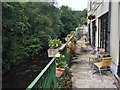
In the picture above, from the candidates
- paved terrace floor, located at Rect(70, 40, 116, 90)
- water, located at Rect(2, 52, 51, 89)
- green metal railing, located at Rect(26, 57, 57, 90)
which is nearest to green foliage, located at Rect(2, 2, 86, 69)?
water, located at Rect(2, 52, 51, 89)

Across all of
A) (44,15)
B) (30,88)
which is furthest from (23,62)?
(30,88)

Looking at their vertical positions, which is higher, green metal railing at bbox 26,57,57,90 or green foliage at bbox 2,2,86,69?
green foliage at bbox 2,2,86,69

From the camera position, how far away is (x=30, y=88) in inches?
74.1

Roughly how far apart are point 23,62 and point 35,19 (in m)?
5.08

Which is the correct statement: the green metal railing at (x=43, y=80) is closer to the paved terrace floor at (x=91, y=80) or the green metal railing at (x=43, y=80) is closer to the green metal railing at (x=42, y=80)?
the green metal railing at (x=42, y=80)

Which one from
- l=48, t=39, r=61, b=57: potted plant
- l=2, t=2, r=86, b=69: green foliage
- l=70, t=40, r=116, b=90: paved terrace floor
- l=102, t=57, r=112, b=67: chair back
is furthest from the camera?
l=2, t=2, r=86, b=69: green foliage

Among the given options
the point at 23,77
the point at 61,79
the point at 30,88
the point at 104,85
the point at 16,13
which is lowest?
the point at 23,77

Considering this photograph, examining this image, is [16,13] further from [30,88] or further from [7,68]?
[30,88]

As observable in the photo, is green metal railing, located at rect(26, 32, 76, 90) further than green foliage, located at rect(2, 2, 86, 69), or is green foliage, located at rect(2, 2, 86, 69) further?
green foliage, located at rect(2, 2, 86, 69)

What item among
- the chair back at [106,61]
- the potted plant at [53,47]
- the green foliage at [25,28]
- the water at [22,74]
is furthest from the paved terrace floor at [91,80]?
the green foliage at [25,28]

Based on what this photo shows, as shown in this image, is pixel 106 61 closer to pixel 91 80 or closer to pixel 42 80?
pixel 91 80

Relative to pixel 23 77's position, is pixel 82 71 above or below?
above

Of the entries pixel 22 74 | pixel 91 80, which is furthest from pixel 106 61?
pixel 22 74

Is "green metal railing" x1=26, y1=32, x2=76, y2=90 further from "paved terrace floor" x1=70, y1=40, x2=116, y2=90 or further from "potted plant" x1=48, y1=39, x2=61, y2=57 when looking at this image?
"paved terrace floor" x1=70, y1=40, x2=116, y2=90
